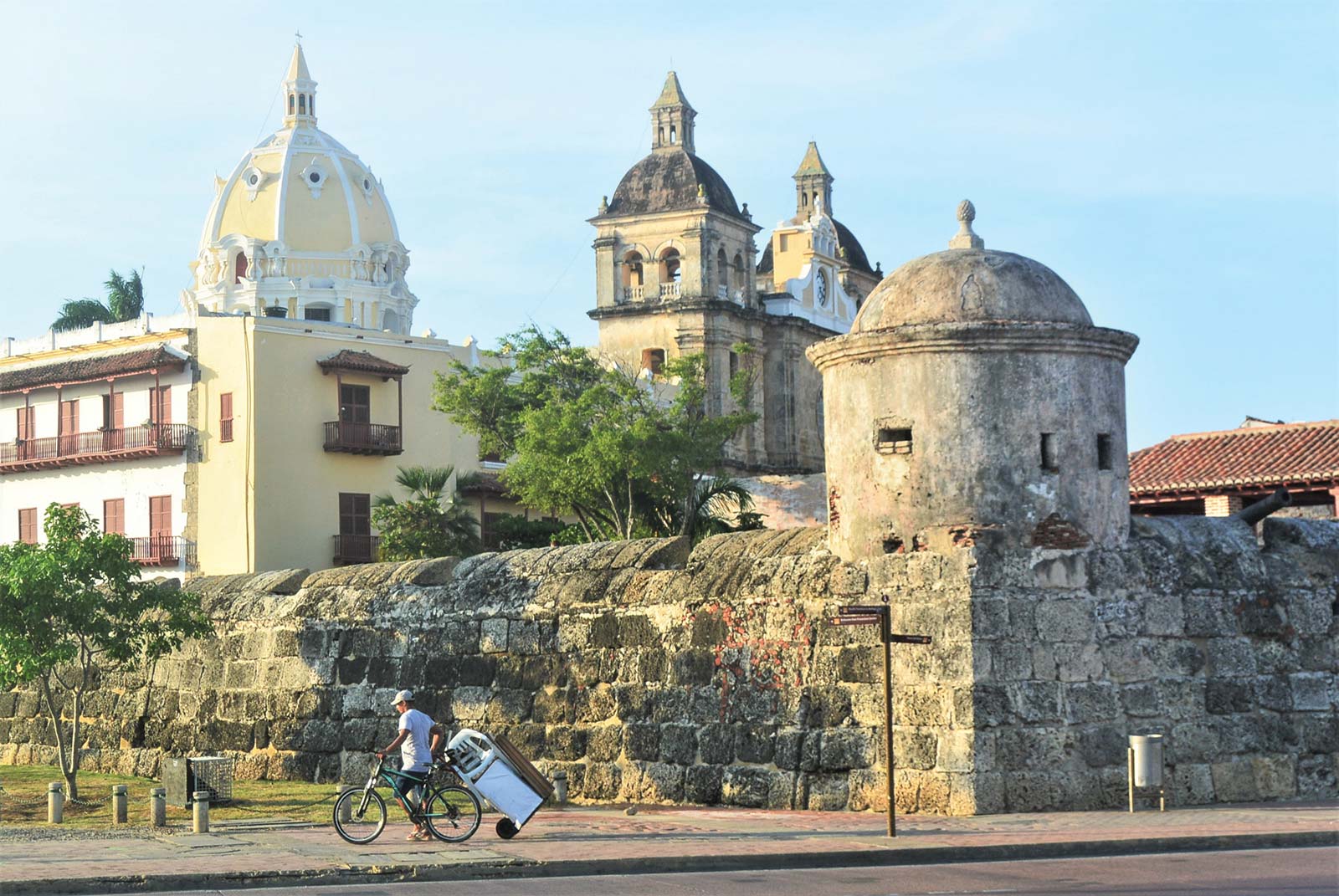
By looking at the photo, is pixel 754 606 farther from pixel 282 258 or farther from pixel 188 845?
pixel 282 258

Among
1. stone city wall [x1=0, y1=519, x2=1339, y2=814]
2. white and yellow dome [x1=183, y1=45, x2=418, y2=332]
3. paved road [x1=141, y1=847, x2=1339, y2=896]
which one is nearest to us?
paved road [x1=141, y1=847, x2=1339, y2=896]

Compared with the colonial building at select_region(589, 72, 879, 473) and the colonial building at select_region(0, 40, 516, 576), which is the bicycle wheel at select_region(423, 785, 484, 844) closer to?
the colonial building at select_region(0, 40, 516, 576)

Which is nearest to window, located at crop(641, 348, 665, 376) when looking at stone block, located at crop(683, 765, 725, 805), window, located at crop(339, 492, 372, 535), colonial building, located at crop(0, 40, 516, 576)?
colonial building, located at crop(0, 40, 516, 576)

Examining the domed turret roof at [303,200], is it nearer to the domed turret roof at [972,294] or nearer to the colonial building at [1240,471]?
the colonial building at [1240,471]

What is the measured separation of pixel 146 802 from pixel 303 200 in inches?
2229

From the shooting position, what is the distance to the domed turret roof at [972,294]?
15.9 metres

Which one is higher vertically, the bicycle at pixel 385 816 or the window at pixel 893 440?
the window at pixel 893 440

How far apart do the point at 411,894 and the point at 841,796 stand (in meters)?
4.87

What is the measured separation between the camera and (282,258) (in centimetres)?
7169

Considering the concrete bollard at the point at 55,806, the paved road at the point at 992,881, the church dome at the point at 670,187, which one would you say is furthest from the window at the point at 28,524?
the paved road at the point at 992,881

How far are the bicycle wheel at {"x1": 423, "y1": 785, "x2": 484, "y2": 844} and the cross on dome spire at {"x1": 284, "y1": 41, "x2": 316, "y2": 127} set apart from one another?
6555 cm

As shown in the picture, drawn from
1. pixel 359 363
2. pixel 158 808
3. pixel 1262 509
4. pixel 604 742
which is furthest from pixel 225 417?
pixel 1262 509

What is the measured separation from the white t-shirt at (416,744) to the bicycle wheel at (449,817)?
251mm

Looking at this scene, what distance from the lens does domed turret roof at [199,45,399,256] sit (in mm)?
72188
